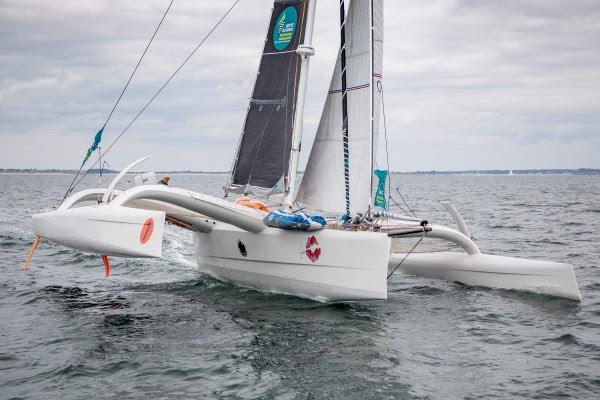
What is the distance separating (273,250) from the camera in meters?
9.62

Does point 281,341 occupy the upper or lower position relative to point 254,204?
lower

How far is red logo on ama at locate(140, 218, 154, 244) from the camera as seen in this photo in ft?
25.3

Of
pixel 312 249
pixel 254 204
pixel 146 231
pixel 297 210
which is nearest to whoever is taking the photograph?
pixel 146 231

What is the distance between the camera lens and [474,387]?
5984mm

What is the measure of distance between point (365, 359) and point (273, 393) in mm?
1365

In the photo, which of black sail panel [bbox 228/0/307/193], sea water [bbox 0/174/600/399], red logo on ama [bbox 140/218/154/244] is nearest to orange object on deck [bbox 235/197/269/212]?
black sail panel [bbox 228/0/307/193]

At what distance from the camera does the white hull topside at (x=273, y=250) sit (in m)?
7.86

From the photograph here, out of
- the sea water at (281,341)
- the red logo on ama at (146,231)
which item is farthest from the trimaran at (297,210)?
the sea water at (281,341)

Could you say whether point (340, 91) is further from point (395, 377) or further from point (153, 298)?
point (395, 377)

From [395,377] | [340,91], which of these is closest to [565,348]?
[395,377]

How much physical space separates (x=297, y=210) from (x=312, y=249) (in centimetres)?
143

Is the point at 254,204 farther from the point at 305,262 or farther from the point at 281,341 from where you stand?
the point at 281,341

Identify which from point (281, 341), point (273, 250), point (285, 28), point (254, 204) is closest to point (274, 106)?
point (285, 28)

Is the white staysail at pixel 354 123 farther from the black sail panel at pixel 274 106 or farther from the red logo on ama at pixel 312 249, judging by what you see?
the red logo on ama at pixel 312 249
